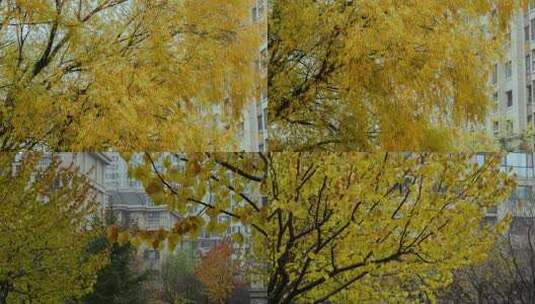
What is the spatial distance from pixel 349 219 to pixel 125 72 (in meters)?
1.24

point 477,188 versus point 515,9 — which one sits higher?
point 515,9

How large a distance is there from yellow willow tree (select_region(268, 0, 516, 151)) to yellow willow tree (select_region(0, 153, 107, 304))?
0.96 metres

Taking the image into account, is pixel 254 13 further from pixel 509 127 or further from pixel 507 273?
pixel 507 273

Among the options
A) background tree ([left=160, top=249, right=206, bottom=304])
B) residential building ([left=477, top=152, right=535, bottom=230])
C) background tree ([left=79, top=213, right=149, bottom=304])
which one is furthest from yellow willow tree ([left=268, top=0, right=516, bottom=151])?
background tree ([left=79, top=213, right=149, bottom=304])

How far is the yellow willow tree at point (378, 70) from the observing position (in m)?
3.86

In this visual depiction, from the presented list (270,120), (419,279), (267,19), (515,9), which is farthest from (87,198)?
(515,9)

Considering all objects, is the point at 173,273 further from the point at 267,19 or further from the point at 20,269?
the point at 267,19

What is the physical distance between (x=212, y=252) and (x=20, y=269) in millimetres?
873

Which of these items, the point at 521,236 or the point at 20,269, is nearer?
the point at 20,269

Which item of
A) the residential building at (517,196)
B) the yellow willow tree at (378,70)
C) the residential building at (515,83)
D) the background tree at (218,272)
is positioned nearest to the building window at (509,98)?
the residential building at (515,83)

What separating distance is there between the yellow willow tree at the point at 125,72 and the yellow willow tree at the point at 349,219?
26cm

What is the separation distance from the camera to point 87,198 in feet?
13.2

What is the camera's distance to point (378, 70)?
388 cm

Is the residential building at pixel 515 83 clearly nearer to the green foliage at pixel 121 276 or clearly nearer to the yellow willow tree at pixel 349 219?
the yellow willow tree at pixel 349 219
